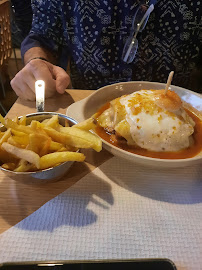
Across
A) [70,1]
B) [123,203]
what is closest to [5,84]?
[70,1]

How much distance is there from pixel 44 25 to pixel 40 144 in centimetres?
117

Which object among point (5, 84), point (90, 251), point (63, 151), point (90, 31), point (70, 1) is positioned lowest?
point (5, 84)

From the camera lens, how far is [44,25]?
161 centimetres

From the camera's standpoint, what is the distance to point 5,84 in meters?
3.37

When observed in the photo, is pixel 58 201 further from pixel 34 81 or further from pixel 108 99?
pixel 34 81

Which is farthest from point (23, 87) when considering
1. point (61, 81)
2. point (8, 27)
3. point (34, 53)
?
point (8, 27)

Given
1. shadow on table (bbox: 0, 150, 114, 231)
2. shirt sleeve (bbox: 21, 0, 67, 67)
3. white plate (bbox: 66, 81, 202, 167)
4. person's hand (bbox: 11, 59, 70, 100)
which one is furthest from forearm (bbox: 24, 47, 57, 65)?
shadow on table (bbox: 0, 150, 114, 231)

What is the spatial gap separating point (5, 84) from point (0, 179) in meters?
2.85

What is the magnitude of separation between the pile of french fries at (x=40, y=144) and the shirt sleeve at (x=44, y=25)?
1.01m

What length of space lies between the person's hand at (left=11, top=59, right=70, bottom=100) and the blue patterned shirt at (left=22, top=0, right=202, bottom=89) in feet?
1.29

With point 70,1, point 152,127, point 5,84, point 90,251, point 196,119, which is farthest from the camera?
point 5,84

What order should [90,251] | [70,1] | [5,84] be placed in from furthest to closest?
[5,84]
[70,1]
[90,251]

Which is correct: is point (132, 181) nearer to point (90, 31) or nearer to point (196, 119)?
point (196, 119)

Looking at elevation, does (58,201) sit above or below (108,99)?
below
